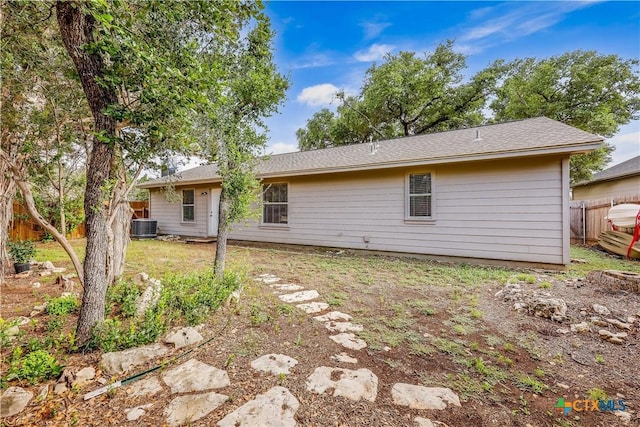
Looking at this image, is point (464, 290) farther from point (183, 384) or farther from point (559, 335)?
point (183, 384)

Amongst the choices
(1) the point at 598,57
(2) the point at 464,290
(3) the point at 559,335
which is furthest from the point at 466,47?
(3) the point at 559,335

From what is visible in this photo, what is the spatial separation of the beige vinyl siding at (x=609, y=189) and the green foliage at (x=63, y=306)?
Answer: 16.7 meters

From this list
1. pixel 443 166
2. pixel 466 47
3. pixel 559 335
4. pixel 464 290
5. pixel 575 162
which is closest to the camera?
pixel 559 335

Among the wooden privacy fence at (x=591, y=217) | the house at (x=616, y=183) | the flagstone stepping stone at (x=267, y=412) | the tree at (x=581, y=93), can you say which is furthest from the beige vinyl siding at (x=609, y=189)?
the flagstone stepping stone at (x=267, y=412)

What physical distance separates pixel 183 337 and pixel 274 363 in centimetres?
89

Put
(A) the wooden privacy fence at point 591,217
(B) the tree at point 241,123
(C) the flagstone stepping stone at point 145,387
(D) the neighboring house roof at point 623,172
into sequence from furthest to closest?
(D) the neighboring house roof at point 623,172 → (A) the wooden privacy fence at point 591,217 → (B) the tree at point 241,123 → (C) the flagstone stepping stone at point 145,387

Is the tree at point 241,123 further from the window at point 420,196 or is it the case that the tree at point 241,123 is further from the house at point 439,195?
the window at point 420,196

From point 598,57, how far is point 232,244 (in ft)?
65.2

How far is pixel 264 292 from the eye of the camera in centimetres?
389

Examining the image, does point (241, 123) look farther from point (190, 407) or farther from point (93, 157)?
point (190, 407)

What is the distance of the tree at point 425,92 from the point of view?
15.4m

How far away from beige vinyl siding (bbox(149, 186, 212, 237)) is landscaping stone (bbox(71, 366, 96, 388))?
8786 mm

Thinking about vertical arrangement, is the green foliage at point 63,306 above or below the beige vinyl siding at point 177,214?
below

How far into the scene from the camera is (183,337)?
2.38 m
